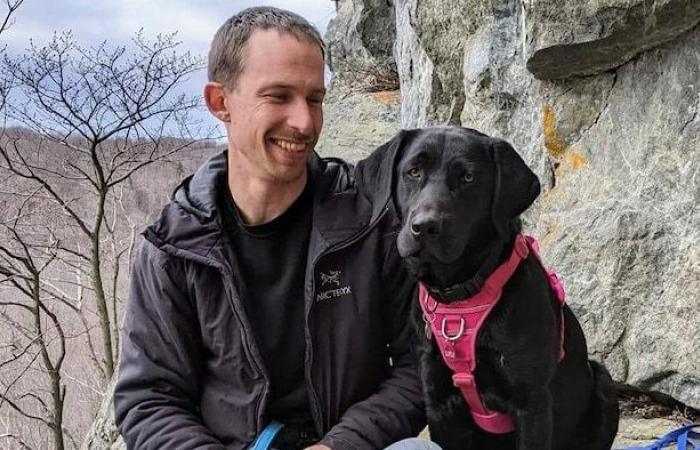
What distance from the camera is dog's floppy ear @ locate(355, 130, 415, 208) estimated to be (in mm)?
2287

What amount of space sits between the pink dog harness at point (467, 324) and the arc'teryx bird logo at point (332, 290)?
0.26 metres

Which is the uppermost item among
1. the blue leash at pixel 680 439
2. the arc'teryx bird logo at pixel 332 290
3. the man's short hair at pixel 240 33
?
the man's short hair at pixel 240 33

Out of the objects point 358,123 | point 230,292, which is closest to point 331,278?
point 230,292

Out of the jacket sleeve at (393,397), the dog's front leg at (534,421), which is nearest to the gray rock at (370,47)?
the jacket sleeve at (393,397)

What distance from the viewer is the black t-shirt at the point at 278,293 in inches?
89.5

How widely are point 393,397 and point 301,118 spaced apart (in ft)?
2.95

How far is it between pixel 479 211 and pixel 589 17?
1484 millimetres

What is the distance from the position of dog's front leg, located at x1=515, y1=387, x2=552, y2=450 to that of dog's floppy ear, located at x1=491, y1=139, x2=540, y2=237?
0.46 m

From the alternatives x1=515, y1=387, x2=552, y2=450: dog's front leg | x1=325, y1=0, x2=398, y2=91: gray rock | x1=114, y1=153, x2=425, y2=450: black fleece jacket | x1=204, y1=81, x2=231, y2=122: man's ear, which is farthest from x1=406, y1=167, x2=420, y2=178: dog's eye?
x1=325, y1=0, x2=398, y2=91: gray rock

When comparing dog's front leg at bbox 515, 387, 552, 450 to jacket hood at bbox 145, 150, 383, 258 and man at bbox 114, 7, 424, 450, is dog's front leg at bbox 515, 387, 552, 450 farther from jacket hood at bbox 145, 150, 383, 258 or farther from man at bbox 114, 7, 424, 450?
jacket hood at bbox 145, 150, 383, 258

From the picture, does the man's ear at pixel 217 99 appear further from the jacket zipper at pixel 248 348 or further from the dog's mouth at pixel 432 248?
the dog's mouth at pixel 432 248

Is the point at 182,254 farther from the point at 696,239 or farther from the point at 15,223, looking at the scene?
the point at 15,223

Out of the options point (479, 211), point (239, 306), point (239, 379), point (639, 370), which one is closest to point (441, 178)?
point (479, 211)

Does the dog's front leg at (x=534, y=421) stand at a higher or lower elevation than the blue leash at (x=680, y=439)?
higher
